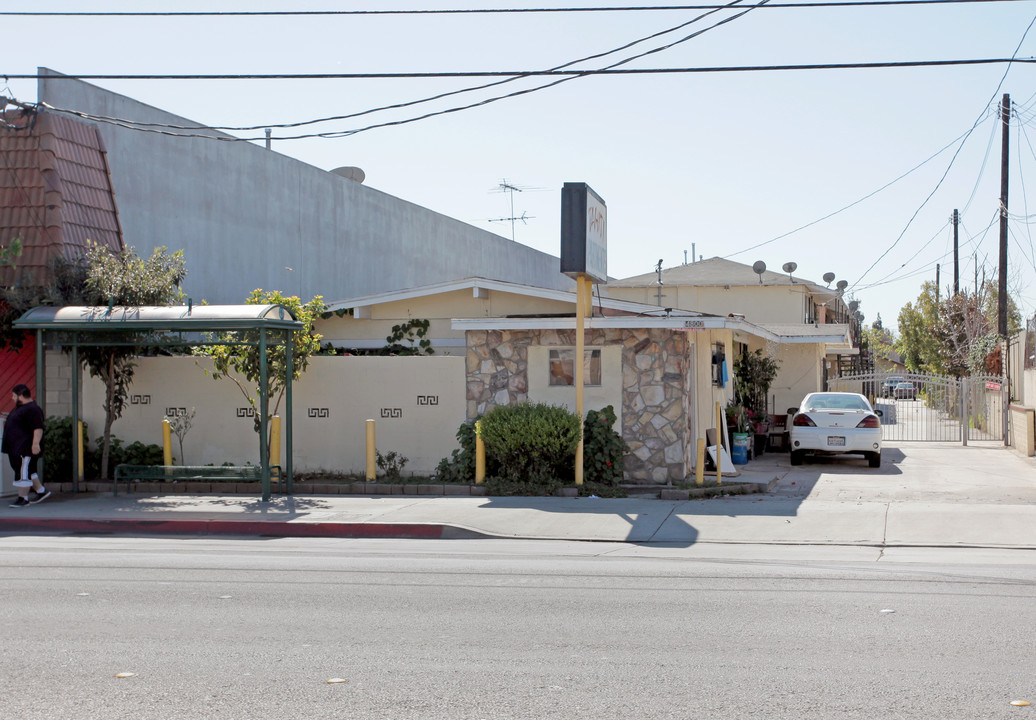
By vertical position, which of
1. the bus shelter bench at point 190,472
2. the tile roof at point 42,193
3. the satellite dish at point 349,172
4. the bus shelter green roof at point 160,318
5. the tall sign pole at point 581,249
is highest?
the satellite dish at point 349,172

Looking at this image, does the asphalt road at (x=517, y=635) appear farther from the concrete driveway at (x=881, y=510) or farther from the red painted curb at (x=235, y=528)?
the red painted curb at (x=235, y=528)

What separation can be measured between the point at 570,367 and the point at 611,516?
3774mm

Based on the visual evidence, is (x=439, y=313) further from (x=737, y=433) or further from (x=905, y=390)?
(x=905, y=390)

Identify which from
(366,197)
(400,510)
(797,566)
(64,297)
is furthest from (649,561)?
(366,197)

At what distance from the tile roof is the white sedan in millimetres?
13723

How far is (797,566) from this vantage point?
9695 millimetres

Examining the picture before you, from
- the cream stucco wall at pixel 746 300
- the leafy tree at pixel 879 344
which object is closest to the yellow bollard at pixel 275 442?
the cream stucco wall at pixel 746 300

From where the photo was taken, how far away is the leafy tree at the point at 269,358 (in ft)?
53.0

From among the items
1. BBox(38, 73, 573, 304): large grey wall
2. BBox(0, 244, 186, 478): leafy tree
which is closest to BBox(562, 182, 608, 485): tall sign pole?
BBox(0, 244, 186, 478): leafy tree

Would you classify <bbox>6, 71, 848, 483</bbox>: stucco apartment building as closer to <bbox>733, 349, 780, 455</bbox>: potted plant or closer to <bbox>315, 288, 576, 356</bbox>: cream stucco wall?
<bbox>315, 288, 576, 356</bbox>: cream stucco wall

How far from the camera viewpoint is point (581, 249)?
14.3m

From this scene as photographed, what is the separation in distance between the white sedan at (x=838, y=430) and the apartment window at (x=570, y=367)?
587 centimetres

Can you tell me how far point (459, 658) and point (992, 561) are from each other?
244 inches

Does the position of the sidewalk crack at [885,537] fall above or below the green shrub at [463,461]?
below
